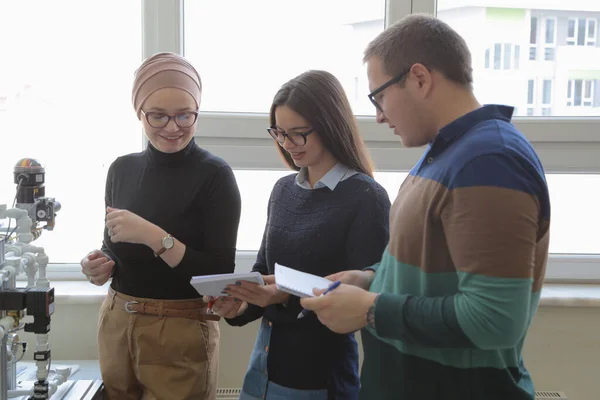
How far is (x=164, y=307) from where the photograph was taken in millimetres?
1643

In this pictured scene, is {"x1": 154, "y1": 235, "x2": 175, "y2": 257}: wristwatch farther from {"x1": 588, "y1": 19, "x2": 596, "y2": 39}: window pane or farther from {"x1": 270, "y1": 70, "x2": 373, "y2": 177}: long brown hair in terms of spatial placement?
{"x1": 588, "y1": 19, "x2": 596, "y2": 39}: window pane

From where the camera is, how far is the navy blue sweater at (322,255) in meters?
1.47

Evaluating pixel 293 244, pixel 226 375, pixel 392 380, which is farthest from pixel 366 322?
pixel 226 375

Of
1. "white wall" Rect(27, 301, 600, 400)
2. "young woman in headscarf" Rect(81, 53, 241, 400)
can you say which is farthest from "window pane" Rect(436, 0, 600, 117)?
"young woman in headscarf" Rect(81, 53, 241, 400)

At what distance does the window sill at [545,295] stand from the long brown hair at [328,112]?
1192 millimetres

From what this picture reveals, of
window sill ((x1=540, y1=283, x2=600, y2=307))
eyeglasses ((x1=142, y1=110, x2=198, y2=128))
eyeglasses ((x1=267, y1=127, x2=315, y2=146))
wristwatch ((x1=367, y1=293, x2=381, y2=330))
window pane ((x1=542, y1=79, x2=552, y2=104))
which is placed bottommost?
window sill ((x1=540, y1=283, x2=600, y2=307))

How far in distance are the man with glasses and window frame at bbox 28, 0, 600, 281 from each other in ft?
4.31

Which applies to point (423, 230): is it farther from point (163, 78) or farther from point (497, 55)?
point (497, 55)

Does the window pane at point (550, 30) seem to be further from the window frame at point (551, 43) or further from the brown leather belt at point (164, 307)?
the brown leather belt at point (164, 307)

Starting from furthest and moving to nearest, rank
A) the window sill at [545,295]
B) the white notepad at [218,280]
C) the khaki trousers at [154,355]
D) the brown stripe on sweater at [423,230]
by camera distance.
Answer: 1. the window sill at [545,295]
2. the khaki trousers at [154,355]
3. the white notepad at [218,280]
4. the brown stripe on sweater at [423,230]

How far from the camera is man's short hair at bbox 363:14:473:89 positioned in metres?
1.09

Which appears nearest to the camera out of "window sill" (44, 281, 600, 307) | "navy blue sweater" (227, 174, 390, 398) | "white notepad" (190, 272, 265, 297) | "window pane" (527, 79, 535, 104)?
"white notepad" (190, 272, 265, 297)

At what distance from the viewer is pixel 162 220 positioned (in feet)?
5.43

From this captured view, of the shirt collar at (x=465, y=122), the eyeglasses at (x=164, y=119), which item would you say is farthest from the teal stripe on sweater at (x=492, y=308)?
the eyeglasses at (x=164, y=119)
